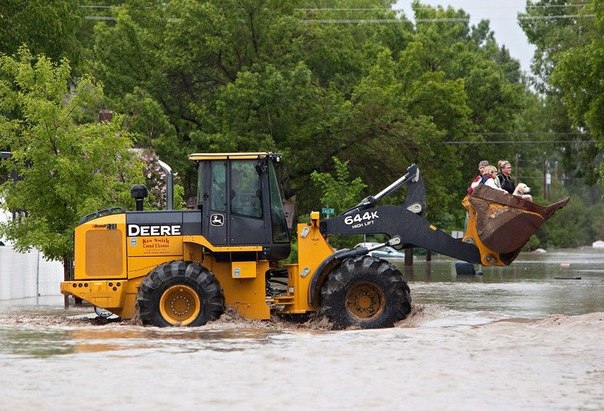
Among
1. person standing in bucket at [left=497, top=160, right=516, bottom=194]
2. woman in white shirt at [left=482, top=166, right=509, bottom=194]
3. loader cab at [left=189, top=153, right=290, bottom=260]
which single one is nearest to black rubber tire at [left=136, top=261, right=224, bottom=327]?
loader cab at [left=189, top=153, right=290, bottom=260]

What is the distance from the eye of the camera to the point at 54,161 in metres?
28.9

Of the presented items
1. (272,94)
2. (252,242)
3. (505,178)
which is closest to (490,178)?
(505,178)

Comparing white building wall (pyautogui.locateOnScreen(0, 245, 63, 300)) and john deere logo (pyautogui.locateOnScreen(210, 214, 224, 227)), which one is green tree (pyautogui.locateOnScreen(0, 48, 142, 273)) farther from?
john deere logo (pyautogui.locateOnScreen(210, 214, 224, 227))

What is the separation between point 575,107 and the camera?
42531mm

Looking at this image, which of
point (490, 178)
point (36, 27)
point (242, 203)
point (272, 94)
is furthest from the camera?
point (272, 94)

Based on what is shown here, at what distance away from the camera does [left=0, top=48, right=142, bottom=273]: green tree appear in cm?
2886

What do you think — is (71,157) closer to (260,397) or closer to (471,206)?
(471,206)

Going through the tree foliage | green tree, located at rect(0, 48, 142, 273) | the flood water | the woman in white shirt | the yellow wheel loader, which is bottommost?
the flood water

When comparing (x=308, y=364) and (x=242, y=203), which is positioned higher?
(x=242, y=203)

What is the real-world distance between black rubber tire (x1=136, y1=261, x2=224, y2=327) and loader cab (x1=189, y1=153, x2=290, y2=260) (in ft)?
2.52

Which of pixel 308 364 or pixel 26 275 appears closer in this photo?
pixel 308 364

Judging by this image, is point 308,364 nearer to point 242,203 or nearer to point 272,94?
point 242,203

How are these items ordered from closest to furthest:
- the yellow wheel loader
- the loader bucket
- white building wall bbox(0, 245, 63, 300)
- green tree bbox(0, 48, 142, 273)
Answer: the yellow wheel loader → the loader bucket → green tree bbox(0, 48, 142, 273) → white building wall bbox(0, 245, 63, 300)

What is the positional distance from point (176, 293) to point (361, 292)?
2.89 m
